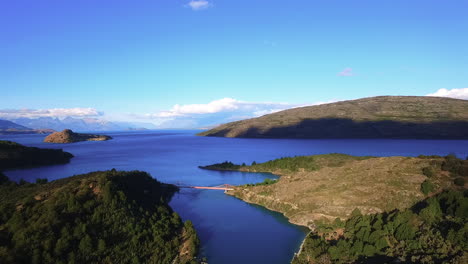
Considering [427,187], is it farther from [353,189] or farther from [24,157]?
[24,157]

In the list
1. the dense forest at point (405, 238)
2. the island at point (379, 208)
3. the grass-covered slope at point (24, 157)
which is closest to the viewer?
the dense forest at point (405, 238)

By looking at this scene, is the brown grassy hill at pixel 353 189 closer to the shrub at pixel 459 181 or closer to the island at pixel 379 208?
the island at pixel 379 208

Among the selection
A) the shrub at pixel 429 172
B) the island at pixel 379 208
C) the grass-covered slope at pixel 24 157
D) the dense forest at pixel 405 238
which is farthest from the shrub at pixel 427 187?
the grass-covered slope at pixel 24 157

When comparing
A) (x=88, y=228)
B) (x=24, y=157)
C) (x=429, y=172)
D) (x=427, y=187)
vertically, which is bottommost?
(x=88, y=228)

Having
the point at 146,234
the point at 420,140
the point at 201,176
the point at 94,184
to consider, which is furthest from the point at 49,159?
the point at 420,140

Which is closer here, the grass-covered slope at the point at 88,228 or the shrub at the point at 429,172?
the grass-covered slope at the point at 88,228

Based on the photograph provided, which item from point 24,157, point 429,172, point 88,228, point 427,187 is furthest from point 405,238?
point 24,157

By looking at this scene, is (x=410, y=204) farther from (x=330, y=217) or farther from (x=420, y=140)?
(x=420, y=140)

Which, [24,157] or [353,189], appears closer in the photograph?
[353,189]
